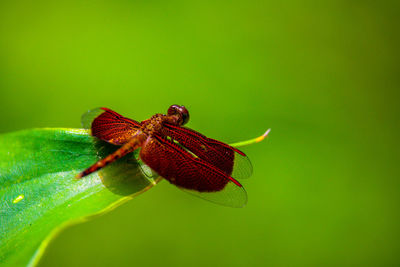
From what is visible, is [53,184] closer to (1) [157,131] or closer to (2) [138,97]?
(1) [157,131]

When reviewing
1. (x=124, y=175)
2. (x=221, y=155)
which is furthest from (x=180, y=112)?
(x=124, y=175)

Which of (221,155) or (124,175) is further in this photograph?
(221,155)

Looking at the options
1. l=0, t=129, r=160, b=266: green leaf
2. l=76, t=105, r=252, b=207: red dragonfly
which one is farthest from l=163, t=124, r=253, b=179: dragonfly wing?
l=0, t=129, r=160, b=266: green leaf

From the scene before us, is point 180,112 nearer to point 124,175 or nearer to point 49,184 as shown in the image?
point 124,175

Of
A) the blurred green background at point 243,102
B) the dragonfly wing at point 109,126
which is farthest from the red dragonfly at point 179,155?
the blurred green background at point 243,102

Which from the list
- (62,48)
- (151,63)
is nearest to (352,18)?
(151,63)

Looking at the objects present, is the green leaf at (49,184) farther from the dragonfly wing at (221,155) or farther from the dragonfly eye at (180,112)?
the dragonfly eye at (180,112)

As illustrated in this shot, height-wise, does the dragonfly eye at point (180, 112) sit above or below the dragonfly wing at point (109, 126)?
above
